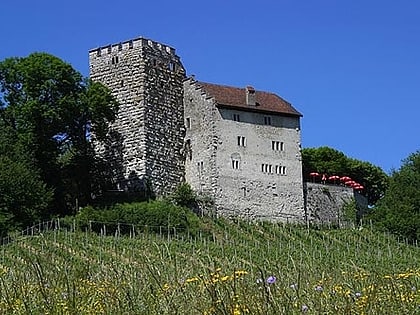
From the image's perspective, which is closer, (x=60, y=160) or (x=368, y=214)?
(x=60, y=160)

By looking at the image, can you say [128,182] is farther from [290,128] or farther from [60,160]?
[290,128]

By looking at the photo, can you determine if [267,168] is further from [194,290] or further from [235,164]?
[194,290]

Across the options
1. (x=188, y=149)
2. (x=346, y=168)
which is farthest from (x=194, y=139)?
(x=346, y=168)

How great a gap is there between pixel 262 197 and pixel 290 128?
5.78 metres

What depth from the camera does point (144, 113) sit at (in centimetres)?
5062

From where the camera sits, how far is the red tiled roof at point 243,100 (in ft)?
173

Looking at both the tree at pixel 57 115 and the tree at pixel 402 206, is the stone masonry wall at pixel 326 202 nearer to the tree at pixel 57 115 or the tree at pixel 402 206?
the tree at pixel 402 206

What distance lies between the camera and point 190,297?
18.4ft

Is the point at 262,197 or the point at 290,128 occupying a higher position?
the point at 290,128

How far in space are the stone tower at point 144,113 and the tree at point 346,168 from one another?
721 inches

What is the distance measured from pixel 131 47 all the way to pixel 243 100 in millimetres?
7552

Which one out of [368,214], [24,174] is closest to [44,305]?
[24,174]

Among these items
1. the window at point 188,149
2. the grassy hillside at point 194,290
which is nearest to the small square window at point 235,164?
the window at point 188,149

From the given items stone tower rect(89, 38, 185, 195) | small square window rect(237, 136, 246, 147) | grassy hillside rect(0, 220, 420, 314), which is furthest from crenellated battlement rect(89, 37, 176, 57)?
grassy hillside rect(0, 220, 420, 314)
